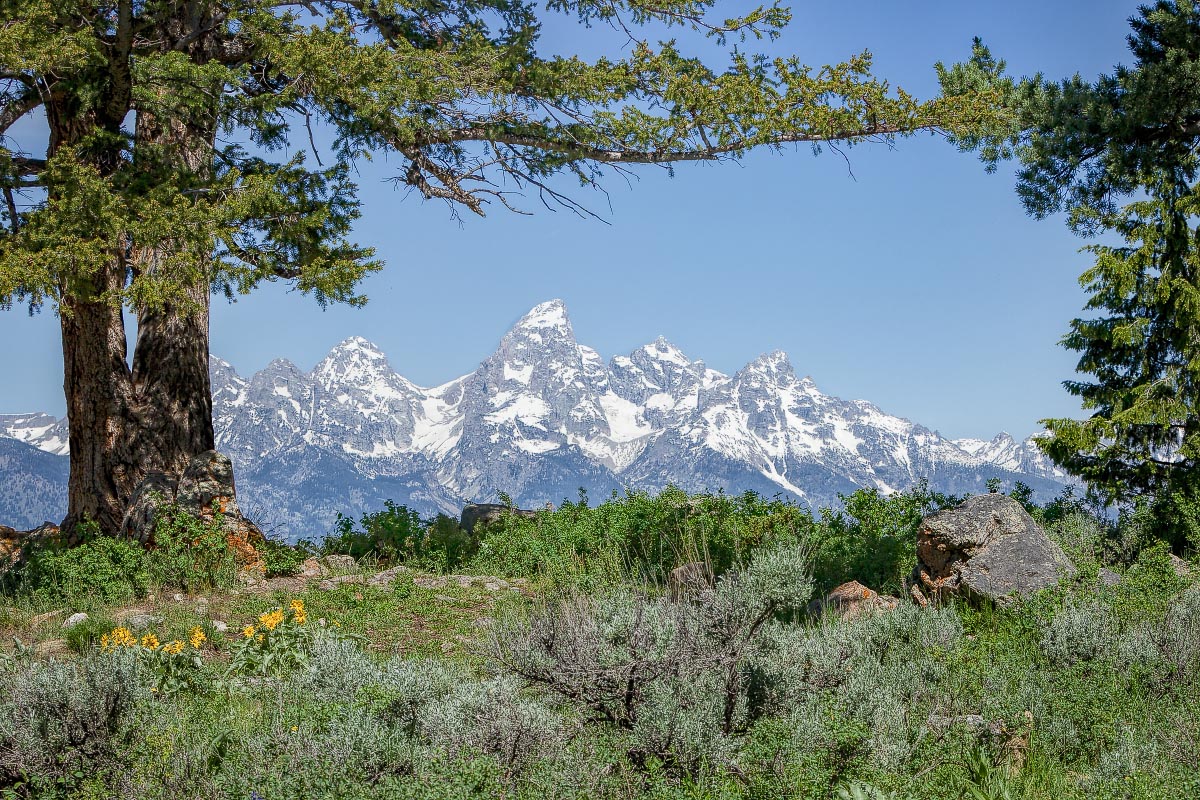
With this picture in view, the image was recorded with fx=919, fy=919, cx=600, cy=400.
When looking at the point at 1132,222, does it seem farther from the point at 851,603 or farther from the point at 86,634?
the point at 86,634

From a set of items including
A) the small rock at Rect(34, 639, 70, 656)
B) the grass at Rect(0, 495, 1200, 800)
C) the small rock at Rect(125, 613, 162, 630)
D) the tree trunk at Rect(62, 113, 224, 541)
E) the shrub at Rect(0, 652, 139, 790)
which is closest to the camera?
the grass at Rect(0, 495, 1200, 800)

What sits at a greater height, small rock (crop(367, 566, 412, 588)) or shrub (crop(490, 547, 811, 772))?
shrub (crop(490, 547, 811, 772))

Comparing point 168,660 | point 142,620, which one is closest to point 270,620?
point 168,660

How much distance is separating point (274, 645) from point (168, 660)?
63 centimetres

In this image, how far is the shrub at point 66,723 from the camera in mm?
3666

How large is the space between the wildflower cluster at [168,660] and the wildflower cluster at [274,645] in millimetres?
240

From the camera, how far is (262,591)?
8336 mm

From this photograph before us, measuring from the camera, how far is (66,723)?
3.79 metres

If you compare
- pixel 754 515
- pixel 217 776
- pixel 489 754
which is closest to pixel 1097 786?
pixel 489 754

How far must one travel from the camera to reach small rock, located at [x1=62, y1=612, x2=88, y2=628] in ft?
22.8

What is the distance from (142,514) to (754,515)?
6307 millimetres

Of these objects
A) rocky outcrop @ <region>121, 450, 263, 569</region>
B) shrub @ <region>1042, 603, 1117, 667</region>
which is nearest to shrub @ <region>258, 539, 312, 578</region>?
rocky outcrop @ <region>121, 450, 263, 569</region>

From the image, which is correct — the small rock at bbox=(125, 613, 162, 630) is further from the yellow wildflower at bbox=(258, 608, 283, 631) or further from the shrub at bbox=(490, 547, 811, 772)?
the shrub at bbox=(490, 547, 811, 772)

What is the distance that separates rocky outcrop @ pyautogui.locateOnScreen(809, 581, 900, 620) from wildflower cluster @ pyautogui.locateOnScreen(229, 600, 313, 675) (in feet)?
11.7
